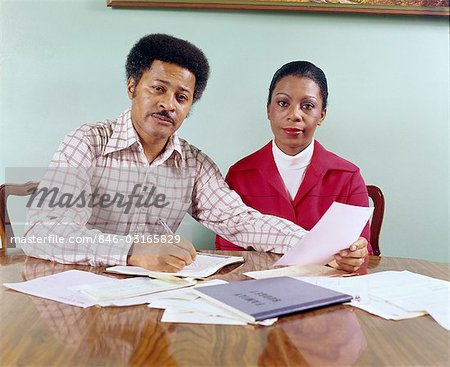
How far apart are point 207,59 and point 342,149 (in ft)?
2.03

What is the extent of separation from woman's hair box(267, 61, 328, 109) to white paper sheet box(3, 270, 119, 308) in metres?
1.10

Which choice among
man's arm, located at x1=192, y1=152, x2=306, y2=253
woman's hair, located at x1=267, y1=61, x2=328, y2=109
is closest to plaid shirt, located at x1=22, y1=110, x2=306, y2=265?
man's arm, located at x1=192, y1=152, x2=306, y2=253

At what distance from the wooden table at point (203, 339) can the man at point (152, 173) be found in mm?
632

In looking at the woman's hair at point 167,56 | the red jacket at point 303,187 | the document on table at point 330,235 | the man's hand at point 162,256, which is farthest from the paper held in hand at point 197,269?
the woman's hair at point 167,56

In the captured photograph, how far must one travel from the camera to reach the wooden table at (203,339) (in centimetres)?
66

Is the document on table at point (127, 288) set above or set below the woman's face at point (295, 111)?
below

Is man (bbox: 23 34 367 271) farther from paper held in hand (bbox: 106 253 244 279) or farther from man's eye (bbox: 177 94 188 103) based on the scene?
paper held in hand (bbox: 106 253 244 279)

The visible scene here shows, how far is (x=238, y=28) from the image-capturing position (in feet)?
6.32

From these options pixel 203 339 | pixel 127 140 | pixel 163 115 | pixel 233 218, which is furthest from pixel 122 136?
pixel 203 339

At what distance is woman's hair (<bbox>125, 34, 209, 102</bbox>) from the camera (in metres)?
1.84

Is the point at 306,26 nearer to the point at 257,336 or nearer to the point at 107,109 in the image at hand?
the point at 107,109

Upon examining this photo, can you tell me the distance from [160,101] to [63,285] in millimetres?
929

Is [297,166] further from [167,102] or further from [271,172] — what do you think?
[167,102]

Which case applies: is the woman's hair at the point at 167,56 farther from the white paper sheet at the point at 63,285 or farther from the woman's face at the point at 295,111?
the white paper sheet at the point at 63,285
